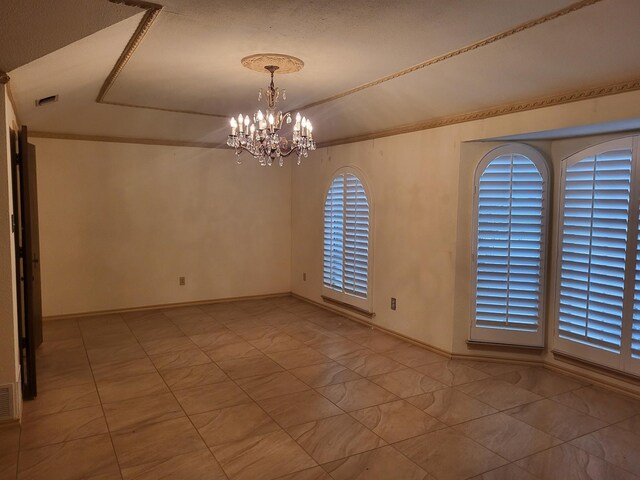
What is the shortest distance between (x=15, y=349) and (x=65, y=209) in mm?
2906

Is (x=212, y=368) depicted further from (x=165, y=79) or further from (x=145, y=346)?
(x=165, y=79)

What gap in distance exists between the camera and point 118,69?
3.74m

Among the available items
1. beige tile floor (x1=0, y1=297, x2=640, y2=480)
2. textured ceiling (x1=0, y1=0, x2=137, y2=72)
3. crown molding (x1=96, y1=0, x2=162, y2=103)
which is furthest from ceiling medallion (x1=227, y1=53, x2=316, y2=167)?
beige tile floor (x1=0, y1=297, x2=640, y2=480)

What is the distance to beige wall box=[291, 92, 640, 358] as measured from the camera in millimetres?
4215

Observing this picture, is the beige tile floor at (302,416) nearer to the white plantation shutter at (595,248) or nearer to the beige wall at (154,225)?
the white plantation shutter at (595,248)

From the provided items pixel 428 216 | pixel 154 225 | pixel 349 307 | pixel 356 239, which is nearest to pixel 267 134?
pixel 428 216

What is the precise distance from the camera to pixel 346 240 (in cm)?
582

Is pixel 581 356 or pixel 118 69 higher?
pixel 118 69

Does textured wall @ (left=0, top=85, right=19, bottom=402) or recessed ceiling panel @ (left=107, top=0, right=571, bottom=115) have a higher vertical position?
recessed ceiling panel @ (left=107, top=0, right=571, bottom=115)

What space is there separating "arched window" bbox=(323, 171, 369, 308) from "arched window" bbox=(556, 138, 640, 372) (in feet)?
7.16

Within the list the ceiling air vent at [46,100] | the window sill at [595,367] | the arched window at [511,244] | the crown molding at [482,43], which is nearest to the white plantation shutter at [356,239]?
the crown molding at [482,43]

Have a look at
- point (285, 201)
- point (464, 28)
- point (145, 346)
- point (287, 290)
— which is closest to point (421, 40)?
point (464, 28)

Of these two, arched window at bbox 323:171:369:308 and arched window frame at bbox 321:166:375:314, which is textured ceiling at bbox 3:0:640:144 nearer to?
arched window frame at bbox 321:166:375:314

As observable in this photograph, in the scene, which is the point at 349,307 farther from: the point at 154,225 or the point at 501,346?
the point at 154,225
